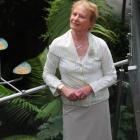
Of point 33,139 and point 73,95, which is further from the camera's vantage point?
point 33,139

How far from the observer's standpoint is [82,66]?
12.3 feet

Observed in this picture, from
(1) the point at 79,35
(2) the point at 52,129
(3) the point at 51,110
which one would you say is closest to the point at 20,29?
(3) the point at 51,110

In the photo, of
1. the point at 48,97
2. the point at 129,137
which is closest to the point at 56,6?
the point at 48,97

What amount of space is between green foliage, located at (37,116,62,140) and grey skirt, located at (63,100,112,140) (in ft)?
2.47

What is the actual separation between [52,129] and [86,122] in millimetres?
965

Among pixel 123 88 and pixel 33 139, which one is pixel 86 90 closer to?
pixel 123 88

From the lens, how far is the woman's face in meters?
3.71

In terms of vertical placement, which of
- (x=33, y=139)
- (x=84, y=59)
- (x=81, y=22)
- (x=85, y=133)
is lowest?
(x=33, y=139)

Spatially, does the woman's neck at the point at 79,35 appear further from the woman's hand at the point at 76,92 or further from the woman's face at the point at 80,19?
the woman's hand at the point at 76,92

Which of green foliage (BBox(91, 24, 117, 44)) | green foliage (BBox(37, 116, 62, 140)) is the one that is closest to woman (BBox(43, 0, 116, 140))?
green foliage (BBox(37, 116, 62, 140))

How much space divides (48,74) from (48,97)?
75.6 inches

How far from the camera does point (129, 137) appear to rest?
4.77 meters

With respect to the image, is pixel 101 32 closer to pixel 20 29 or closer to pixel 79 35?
pixel 79 35

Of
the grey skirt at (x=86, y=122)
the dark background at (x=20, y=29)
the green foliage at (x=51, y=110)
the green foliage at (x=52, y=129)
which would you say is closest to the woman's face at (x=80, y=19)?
the grey skirt at (x=86, y=122)
